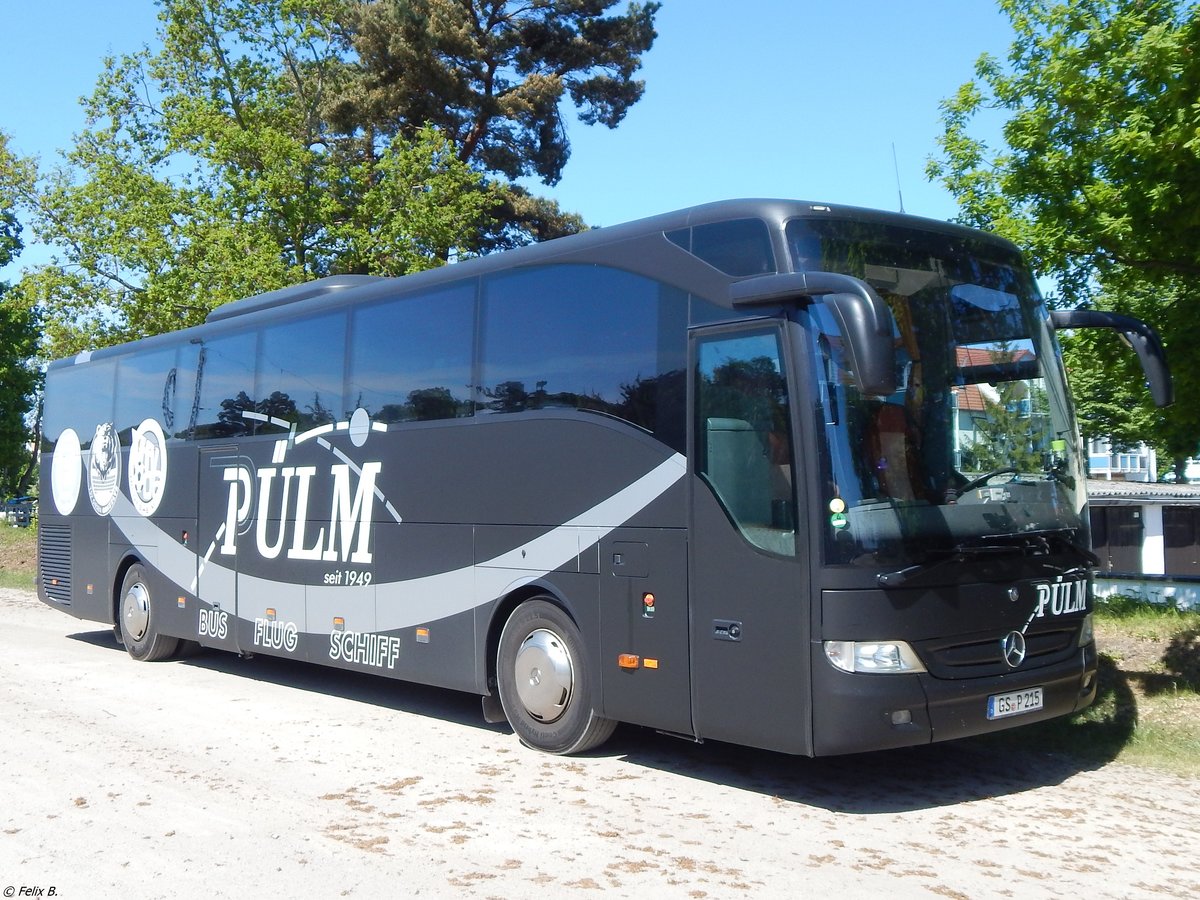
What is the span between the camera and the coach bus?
6773 mm

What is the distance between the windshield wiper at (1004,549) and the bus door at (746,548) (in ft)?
1.86

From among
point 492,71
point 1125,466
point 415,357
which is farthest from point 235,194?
point 1125,466

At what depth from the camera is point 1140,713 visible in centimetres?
940

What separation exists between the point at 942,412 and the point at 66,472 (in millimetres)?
→ 12712

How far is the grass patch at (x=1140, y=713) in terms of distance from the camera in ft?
28.0

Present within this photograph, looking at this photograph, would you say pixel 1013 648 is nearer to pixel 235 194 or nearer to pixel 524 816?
pixel 524 816

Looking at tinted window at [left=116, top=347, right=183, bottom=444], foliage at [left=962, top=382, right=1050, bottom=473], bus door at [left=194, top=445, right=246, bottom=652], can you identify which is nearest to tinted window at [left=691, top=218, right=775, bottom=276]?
foliage at [left=962, top=382, right=1050, bottom=473]

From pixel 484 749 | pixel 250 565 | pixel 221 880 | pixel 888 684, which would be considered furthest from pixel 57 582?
pixel 888 684

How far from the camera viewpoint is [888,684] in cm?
670

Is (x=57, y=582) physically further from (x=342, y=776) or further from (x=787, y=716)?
(x=787, y=716)

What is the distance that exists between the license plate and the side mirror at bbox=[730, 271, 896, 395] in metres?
2.20

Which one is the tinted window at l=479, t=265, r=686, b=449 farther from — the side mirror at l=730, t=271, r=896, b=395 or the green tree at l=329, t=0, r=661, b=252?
the green tree at l=329, t=0, r=661, b=252

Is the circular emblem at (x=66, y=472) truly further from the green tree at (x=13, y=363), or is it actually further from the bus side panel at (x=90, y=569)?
the green tree at (x=13, y=363)

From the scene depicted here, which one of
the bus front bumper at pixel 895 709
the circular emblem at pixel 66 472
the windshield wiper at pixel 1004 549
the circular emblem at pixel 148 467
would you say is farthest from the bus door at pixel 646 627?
the circular emblem at pixel 66 472
